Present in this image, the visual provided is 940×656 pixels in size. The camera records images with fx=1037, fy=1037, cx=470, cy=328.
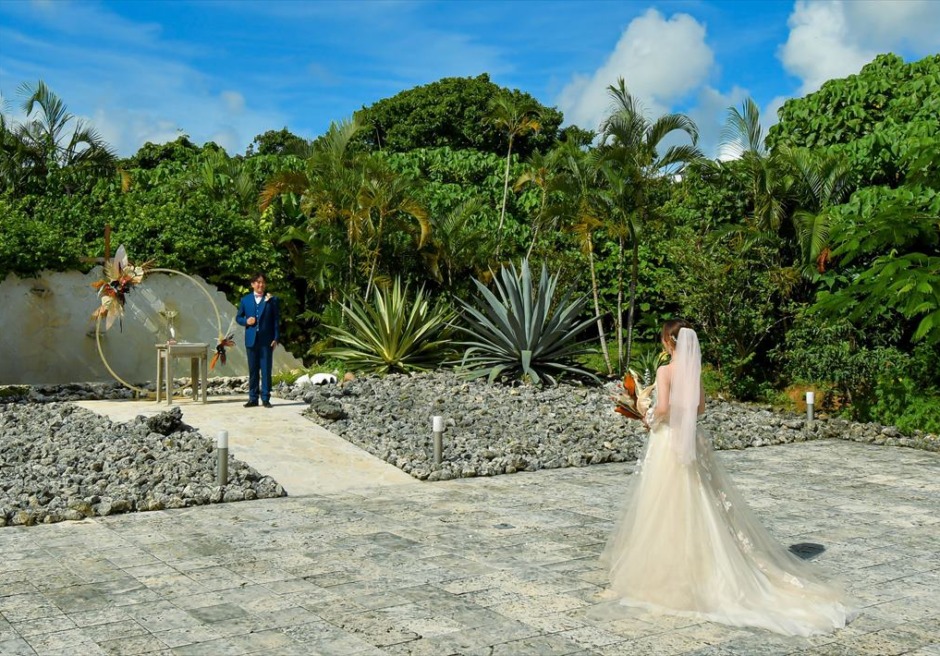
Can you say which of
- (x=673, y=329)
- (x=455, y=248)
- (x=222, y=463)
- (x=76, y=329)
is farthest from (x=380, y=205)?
(x=673, y=329)

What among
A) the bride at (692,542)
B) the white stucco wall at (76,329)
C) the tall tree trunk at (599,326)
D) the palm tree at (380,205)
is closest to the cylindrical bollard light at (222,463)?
the bride at (692,542)

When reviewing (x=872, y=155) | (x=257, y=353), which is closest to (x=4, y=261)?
(x=257, y=353)

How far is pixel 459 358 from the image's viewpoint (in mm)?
16969

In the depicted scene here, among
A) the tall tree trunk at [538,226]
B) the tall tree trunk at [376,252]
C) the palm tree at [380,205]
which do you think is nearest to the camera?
the palm tree at [380,205]

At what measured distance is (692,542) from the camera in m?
5.94

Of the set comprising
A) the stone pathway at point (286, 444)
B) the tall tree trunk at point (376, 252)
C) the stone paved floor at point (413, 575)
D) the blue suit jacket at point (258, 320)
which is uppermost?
the tall tree trunk at point (376, 252)

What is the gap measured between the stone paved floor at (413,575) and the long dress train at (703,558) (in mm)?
196

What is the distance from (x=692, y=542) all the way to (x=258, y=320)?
828cm

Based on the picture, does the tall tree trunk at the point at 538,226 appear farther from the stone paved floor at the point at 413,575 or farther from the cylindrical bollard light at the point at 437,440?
the stone paved floor at the point at 413,575

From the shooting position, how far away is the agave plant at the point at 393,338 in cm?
1625

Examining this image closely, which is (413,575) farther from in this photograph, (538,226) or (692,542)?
(538,226)

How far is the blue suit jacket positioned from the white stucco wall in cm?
374

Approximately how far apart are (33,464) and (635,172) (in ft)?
34.6

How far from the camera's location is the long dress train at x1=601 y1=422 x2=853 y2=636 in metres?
5.64
